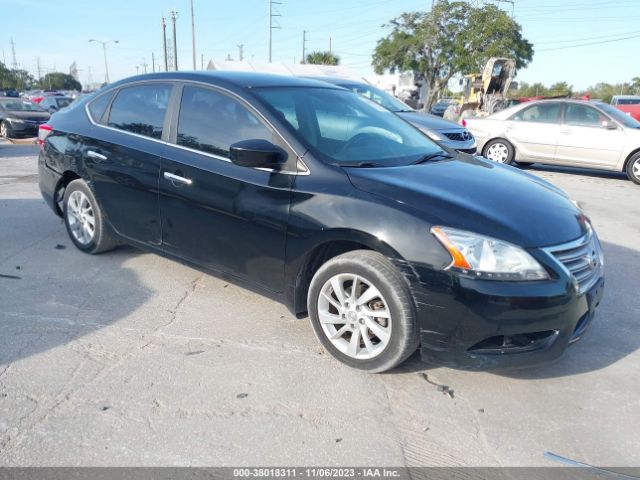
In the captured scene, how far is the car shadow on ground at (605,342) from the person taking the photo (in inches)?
125

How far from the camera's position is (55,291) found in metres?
4.10

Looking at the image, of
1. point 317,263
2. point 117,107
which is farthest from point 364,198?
point 117,107

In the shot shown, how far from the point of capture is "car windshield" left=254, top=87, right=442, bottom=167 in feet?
11.2

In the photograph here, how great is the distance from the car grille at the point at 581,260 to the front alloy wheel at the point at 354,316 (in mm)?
989

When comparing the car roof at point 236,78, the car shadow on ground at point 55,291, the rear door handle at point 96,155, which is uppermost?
the car roof at point 236,78

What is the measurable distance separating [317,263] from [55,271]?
2.59 m

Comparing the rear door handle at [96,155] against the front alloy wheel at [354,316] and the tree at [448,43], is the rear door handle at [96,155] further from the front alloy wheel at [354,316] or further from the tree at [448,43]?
the tree at [448,43]

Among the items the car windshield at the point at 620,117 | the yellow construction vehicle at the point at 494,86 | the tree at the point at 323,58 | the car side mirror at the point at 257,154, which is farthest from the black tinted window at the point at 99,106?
the tree at the point at 323,58

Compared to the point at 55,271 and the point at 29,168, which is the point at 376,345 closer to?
the point at 55,271

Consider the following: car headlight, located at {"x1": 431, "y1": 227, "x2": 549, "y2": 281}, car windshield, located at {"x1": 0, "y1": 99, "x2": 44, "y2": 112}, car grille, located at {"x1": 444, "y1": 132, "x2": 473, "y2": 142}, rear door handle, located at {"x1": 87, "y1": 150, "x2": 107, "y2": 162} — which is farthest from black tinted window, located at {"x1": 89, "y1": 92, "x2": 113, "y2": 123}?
car windshield, located at {"x1": 0, "y1": 99, "x2": 44, "y2": 112}

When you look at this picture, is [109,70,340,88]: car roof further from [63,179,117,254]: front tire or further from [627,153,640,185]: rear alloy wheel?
[627,153,640,185]: rear alloy wheel

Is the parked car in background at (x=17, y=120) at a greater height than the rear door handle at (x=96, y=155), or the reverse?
the rear door handle at (x=96, y=155)

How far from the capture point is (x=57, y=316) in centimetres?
368

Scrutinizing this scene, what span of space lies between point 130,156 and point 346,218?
2.06 meters
